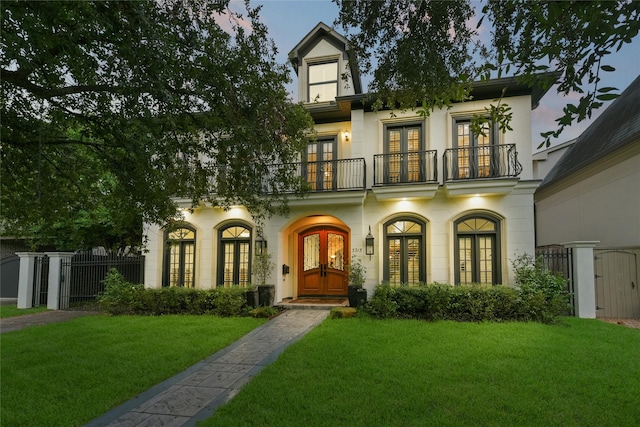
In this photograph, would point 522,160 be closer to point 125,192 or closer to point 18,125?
point 125,192

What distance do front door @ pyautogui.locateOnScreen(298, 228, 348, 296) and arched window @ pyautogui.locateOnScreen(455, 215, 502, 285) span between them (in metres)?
3.71

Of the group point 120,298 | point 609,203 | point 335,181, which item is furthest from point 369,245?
point 120,298

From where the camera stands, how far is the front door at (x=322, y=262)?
1223 cm

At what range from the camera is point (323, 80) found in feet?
39.6

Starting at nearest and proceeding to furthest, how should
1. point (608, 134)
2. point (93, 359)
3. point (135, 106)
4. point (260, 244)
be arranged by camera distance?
point (135, 106) → point (93, 359) → point (260, 244) → point (608, 134)

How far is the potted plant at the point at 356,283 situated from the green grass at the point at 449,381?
2.31 meters

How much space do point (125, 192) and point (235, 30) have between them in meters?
3.18

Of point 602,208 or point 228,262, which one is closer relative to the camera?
point 602,208

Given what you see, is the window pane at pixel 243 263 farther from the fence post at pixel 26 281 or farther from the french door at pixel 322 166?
the fence post at pixel 26 281

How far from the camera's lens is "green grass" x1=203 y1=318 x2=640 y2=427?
3826 mm

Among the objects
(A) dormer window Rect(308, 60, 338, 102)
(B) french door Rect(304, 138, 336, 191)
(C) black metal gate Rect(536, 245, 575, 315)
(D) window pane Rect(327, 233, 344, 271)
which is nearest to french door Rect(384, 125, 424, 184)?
(B) french door Rect(304, 138, 336, 191)

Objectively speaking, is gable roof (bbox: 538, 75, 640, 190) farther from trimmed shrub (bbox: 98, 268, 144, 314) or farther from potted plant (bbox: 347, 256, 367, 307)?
trimmed shrub (bbox: 98, 268, 144, 314)

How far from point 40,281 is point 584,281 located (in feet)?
54.7

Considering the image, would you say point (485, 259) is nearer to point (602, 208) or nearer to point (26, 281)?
point (602, 208)
